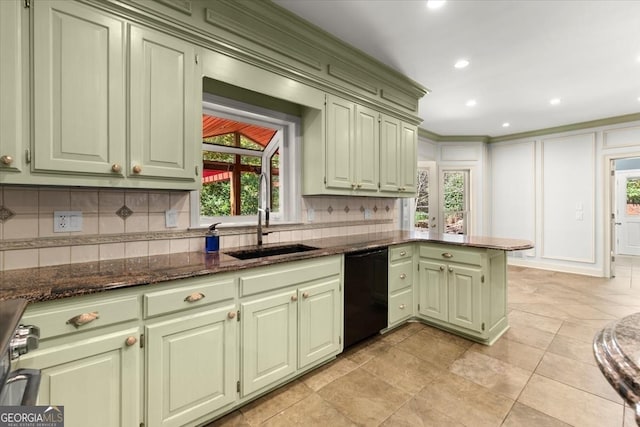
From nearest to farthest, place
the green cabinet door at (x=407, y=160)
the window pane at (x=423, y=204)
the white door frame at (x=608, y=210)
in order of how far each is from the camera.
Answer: the green cabinet door at (x=407, y=160), the white door frame at (x=608, y=210), the window pane at (x=423, y=204)

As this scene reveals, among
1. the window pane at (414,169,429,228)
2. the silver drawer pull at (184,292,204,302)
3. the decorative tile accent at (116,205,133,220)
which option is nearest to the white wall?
the window pane at (414,169,429,228)

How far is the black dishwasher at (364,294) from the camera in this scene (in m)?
2.42

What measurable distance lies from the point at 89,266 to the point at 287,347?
128 centimetres

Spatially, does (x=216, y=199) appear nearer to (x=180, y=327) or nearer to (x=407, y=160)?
(x=180, y=327)

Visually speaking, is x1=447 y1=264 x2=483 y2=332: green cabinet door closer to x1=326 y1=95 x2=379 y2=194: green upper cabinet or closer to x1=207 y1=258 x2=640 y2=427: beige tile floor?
x1=207 y1=258 x2=640 y2=427: beige tile floor

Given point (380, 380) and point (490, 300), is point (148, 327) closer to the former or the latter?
point (380, 380)

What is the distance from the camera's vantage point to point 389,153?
336cm

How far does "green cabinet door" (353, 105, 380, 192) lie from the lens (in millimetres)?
3000

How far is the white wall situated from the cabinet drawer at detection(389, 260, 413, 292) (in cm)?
425

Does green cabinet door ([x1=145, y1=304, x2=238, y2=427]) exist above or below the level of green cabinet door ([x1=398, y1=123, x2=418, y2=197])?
below

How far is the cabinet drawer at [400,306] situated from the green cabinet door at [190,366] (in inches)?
64.9

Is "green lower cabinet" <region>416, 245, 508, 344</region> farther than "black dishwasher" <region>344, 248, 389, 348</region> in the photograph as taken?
Yes

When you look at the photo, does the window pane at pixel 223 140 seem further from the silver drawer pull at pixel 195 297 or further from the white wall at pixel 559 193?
the white wall at pixel 559 193

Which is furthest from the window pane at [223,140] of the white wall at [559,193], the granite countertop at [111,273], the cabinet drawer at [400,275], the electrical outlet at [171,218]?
the white wall at [559,193]
